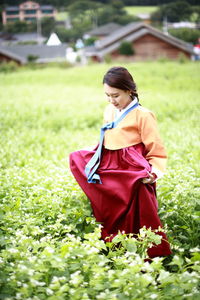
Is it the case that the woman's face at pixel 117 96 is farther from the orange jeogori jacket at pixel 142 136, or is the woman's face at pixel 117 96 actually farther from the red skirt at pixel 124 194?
the red skirt at pixel 124 194

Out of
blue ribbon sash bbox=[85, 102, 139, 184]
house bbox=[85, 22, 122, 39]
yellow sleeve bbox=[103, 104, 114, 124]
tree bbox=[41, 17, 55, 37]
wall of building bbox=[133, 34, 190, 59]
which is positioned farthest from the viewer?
wall of building bbox=[133, 34, 190, 59]

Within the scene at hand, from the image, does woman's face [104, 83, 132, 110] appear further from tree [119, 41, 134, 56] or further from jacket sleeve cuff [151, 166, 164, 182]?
tree [119, 41, 134, 56]

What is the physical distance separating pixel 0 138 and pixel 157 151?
4.86m

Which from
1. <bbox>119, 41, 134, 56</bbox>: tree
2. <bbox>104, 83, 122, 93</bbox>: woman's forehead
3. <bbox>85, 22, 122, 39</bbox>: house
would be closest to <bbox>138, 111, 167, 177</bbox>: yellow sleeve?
<bbox>104, 83, 122, 93</bbox>: woman's forehead

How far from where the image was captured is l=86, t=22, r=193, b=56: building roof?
96.3ft

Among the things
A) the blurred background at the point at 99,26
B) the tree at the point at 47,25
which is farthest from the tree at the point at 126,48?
the tree at the point at 47,25

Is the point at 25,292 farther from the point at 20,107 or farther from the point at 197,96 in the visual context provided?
the point at 197,96

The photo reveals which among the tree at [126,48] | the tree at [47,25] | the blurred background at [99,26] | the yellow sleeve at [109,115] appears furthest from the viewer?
the tree at [126,48]

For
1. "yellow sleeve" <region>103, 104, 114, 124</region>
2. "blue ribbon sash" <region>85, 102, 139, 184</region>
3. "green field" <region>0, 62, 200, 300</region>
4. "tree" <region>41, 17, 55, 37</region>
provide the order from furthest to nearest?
"tree" <region>41, 17, 55, 37</region>, "yellow sleeve" <region>103, 104, 114, 124</region>, "blue ribbon sash" <region>85, 102, 139, 184</region>, "green field" <region>0, 62, 200, 300</region>

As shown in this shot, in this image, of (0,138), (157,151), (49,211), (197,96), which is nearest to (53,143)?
(0,138)

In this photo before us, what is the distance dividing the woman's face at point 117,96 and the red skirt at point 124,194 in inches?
14.9

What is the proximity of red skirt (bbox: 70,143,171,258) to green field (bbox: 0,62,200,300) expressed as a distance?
13 cm

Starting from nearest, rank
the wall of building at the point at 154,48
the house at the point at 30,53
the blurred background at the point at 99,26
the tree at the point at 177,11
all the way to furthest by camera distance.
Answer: the tree at the point at 177,11 < the blurred background at the point at 99,26 < the wall of building at the point at 154,48 < the house at the point at 30,53

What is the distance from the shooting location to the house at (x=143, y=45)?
2978cm
